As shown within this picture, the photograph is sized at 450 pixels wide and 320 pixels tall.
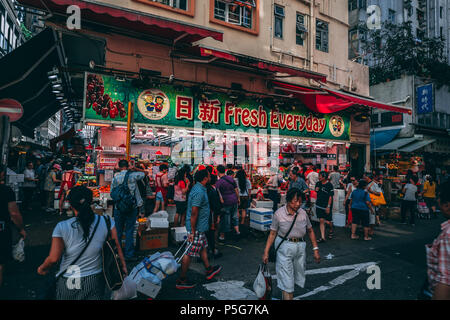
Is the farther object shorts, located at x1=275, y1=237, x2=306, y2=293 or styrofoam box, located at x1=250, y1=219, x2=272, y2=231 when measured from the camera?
styrofoam box, located at x1=250, y1=219, x2=272, y2=231

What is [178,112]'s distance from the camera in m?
10.2

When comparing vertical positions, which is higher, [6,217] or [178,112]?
[178,112]

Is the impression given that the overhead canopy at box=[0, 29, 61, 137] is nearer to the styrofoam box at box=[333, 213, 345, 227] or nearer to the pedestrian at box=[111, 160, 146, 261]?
the pedestrian at box=[111, 160, 146, 261]

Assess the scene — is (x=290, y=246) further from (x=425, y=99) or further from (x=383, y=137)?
(x=425, y=99)

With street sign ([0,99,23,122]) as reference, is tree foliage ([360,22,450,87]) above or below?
above

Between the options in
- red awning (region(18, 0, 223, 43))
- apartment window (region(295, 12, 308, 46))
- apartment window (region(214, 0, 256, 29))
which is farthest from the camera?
apartment window (region(295, 12, 308, 46))

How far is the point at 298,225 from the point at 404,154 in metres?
21.0

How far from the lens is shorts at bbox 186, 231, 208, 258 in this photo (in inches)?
184

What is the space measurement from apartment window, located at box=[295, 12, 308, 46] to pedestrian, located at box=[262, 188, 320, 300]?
12502 millimetres

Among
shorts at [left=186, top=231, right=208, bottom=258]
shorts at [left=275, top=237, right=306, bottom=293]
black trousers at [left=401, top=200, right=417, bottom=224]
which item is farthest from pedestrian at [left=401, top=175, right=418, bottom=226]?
shorts at [left=186, top=231, right=208, bottom=258]

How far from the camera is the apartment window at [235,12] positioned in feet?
38.3

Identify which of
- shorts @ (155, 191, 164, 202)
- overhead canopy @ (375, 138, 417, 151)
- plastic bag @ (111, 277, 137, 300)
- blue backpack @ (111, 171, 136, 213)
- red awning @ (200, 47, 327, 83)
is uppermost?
red awning @ (200, 47, 327, 83)
